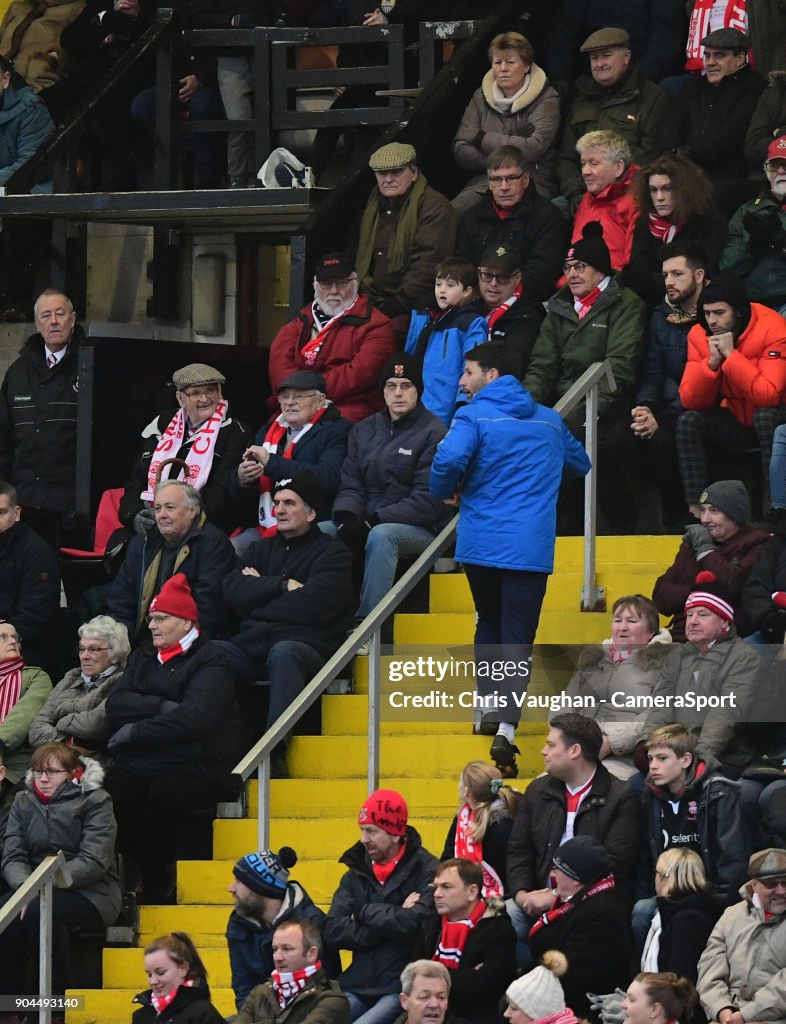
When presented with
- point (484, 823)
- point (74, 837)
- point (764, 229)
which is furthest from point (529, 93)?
point (484, 823)

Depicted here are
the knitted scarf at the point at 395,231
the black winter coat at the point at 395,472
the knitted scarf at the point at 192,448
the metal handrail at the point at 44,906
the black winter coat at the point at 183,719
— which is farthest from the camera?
the knitted scarf at the point at 395,231

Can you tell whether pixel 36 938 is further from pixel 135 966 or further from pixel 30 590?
pixel 30 590

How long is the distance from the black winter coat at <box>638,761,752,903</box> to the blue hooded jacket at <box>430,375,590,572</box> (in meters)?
1.65

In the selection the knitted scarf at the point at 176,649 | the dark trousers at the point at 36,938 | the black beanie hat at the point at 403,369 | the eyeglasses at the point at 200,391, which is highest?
the black beanie hat at the point at 403,369

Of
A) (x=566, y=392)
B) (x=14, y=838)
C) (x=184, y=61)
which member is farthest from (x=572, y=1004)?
(x=184, y=61)

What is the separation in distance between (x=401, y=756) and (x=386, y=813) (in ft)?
4.68

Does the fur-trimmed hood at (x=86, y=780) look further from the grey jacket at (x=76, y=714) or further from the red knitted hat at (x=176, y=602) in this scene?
the red knitted hat at (x=176, y=602)

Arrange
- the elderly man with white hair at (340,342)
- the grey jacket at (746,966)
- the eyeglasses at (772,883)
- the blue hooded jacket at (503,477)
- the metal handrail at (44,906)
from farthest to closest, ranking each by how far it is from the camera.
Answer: the elderly man with white hair at (340,342)
the blue hooded jacket at (503,477)
the metal handrail at (44,906)
the eyeglasses at (772,883)
the grey jacket at (746,966)

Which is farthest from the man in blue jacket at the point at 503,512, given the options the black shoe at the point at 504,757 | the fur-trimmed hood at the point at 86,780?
the fur-trimmed hood at the point at 86,780

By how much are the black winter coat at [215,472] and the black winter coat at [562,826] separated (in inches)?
144

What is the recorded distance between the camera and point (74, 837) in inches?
516

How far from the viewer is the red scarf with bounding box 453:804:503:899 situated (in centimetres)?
1188

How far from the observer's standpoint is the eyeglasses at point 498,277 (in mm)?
15086

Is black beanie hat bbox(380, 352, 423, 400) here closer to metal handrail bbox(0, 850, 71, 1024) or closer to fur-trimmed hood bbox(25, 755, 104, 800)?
fur-trimmed hood bbox(25, 755, 104, 800)
